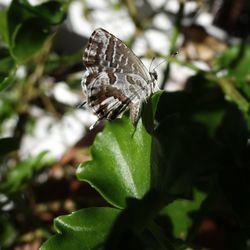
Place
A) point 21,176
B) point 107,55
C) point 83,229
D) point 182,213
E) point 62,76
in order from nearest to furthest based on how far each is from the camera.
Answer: point 83,229, point 107,55, point 182,213, point 21,176, point 62,76

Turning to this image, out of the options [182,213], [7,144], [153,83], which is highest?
[153,83]

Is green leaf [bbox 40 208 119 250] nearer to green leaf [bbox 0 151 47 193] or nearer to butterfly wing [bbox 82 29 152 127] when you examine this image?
butterfly wing [bbox 82 29 152 127]

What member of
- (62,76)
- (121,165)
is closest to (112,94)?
(121,165)

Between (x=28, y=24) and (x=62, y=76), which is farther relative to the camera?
(x=62, y=76)

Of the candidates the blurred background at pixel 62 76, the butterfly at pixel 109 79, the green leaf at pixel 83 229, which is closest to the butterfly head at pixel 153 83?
the butterfly at pixel 109 79

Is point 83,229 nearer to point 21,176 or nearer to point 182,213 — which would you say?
point 182,213

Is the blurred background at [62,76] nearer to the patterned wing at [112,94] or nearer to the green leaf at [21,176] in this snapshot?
the green leaf at [21,176]

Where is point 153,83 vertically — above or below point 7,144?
above

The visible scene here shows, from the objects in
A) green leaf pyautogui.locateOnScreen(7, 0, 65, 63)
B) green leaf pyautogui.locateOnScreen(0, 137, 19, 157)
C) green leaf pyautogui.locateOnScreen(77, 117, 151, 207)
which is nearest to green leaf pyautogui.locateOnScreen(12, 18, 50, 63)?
green leaf pyautogui.locateOnScreen(7, 0, 65, 63)
